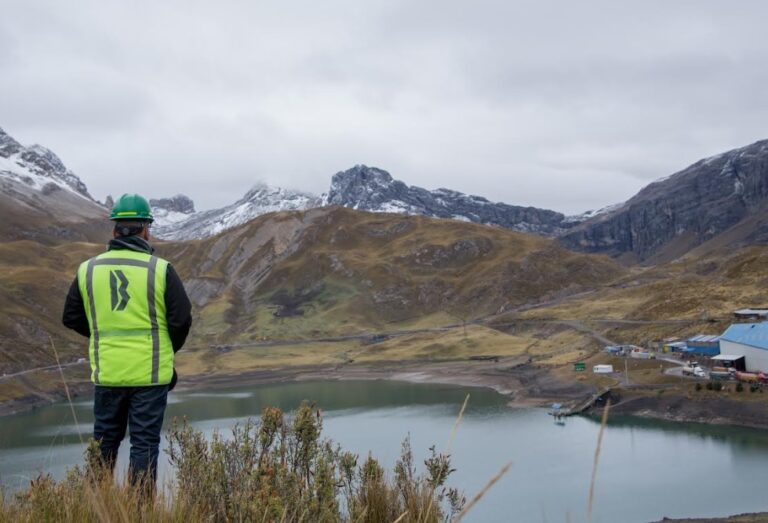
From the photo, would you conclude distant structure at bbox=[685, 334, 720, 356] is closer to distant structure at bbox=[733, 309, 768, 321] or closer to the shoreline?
distant structure at bbox=[733, 309, 768, 321]

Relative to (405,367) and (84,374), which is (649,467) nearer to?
(405,367)

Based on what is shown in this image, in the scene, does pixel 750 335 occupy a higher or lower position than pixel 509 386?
higher

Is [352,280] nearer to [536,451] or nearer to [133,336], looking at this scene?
[536,451]

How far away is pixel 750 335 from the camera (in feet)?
214

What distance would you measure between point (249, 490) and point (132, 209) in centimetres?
281

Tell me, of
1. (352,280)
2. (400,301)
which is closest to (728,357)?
(400,301)

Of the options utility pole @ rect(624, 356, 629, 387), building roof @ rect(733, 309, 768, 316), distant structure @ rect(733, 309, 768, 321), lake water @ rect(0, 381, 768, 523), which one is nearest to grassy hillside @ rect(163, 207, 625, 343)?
distant structure @ rect(733, 309, 768, 321)

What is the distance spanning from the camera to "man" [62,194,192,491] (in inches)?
203

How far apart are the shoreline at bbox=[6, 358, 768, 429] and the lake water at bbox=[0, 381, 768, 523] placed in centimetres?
225

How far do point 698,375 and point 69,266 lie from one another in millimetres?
159761

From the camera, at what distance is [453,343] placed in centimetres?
11562

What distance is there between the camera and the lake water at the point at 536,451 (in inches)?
1396

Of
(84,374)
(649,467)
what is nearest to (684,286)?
(649,467)

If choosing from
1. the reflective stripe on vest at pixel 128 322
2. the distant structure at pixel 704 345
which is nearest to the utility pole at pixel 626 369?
the distant structure at pixel 704 345
